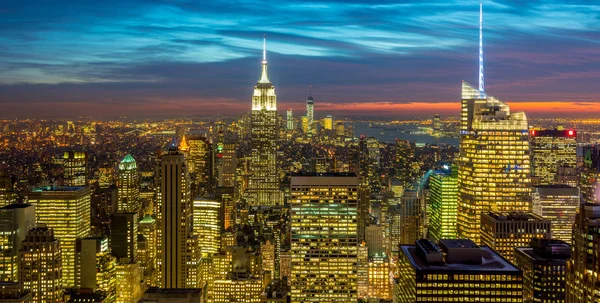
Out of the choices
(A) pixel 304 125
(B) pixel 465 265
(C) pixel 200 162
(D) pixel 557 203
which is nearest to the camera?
(B) pixel 465 265

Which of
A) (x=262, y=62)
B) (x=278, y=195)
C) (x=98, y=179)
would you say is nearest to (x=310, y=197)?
(x=98, y=179)

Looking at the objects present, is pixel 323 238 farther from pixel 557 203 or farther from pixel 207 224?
pixel 207 224

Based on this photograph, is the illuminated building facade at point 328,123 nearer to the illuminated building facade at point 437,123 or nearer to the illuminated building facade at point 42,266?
the illuminated building facade at point 437,123

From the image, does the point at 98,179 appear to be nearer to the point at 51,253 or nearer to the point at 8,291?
the point at 51,253

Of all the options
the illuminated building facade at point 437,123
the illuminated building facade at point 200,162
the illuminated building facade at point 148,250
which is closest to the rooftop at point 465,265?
the illuminated building facade at point 437,123

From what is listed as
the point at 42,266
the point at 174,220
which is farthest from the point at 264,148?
the point at 42,266

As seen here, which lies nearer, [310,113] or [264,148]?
[310,113]

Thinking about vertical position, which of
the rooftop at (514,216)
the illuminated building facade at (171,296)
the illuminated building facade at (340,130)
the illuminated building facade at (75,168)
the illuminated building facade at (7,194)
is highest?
the illuminated building facade at (340,130)

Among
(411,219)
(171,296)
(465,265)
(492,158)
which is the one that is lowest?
(171,296)

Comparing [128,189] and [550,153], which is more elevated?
[550,153]
